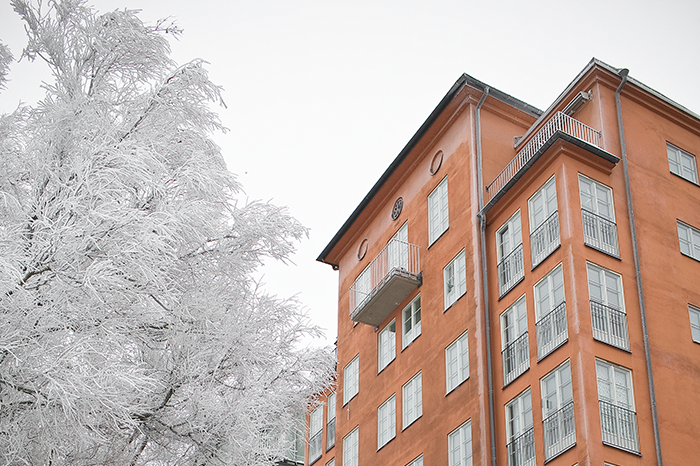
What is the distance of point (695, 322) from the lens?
25.7 m

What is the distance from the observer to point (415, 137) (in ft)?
113

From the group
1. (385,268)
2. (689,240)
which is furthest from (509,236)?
(385,268)

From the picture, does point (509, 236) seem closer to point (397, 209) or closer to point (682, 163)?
point (682, 163)

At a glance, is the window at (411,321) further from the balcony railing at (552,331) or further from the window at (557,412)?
the window at (557,412)

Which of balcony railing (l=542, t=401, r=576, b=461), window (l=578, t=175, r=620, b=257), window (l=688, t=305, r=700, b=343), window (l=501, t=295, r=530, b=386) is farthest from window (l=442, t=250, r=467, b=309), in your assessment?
window (l=688, t=305, r=700, b=343)

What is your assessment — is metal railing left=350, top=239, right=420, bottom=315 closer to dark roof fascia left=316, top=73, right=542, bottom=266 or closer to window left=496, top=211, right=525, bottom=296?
dark roof fascia left=316, top=73, right=542, bottom=266

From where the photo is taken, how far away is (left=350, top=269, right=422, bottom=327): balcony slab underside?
108 ft

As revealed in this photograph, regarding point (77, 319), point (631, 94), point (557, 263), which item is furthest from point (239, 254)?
point (631, 94)

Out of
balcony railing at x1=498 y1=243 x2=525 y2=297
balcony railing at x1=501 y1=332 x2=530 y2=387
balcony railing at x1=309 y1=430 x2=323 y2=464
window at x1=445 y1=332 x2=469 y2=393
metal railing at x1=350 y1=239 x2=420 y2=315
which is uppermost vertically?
metal railing at x1=350 y1=239 x2=420 y2=315

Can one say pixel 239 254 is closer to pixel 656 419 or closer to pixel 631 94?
pixel 656 419

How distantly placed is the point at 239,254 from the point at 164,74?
3.65 meters

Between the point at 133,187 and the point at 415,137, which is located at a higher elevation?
the point at 415,137

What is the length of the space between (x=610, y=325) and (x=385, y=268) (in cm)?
1323

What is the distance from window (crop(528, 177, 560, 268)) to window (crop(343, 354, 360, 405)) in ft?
42.9
